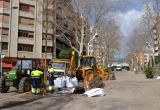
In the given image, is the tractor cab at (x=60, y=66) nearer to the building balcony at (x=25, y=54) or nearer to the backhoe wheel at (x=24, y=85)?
the backhoe wheel at (x=24, y=85)

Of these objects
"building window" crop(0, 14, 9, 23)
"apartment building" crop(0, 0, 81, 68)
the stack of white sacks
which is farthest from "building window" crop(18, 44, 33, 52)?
the stack of white sacks

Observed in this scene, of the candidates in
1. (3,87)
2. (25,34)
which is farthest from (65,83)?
(25,34)

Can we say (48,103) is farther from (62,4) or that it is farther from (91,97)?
(62,4)

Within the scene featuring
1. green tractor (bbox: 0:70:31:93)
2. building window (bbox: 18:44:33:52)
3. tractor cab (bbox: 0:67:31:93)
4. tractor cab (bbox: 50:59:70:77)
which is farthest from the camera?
building window (bbox: 18:44:33:52)

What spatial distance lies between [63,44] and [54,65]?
64.7m

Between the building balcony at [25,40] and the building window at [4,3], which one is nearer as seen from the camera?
the building window at [4,3]

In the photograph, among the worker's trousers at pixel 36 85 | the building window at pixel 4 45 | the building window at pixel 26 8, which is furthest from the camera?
the building window at pixel 26 8

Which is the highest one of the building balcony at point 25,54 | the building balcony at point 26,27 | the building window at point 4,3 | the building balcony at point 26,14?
the building window at point 4,3

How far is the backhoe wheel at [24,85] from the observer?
25031 mm

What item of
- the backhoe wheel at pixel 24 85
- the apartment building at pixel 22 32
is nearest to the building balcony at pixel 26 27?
the apartment building at pixel 22 32

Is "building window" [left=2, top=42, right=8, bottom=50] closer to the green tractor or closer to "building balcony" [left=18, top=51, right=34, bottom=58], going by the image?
"building balcony" [left=18, top=51, right=34, bottom=58]

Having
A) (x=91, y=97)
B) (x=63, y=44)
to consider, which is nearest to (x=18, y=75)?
(x=91, y=97)

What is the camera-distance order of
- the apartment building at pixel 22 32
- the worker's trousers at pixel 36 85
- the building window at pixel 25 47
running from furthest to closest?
the building window at pixel 25 47 < the apartment building at pixel 22 32 < the worker's trousers at pixel 36 85

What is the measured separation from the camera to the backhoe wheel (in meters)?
25.0
